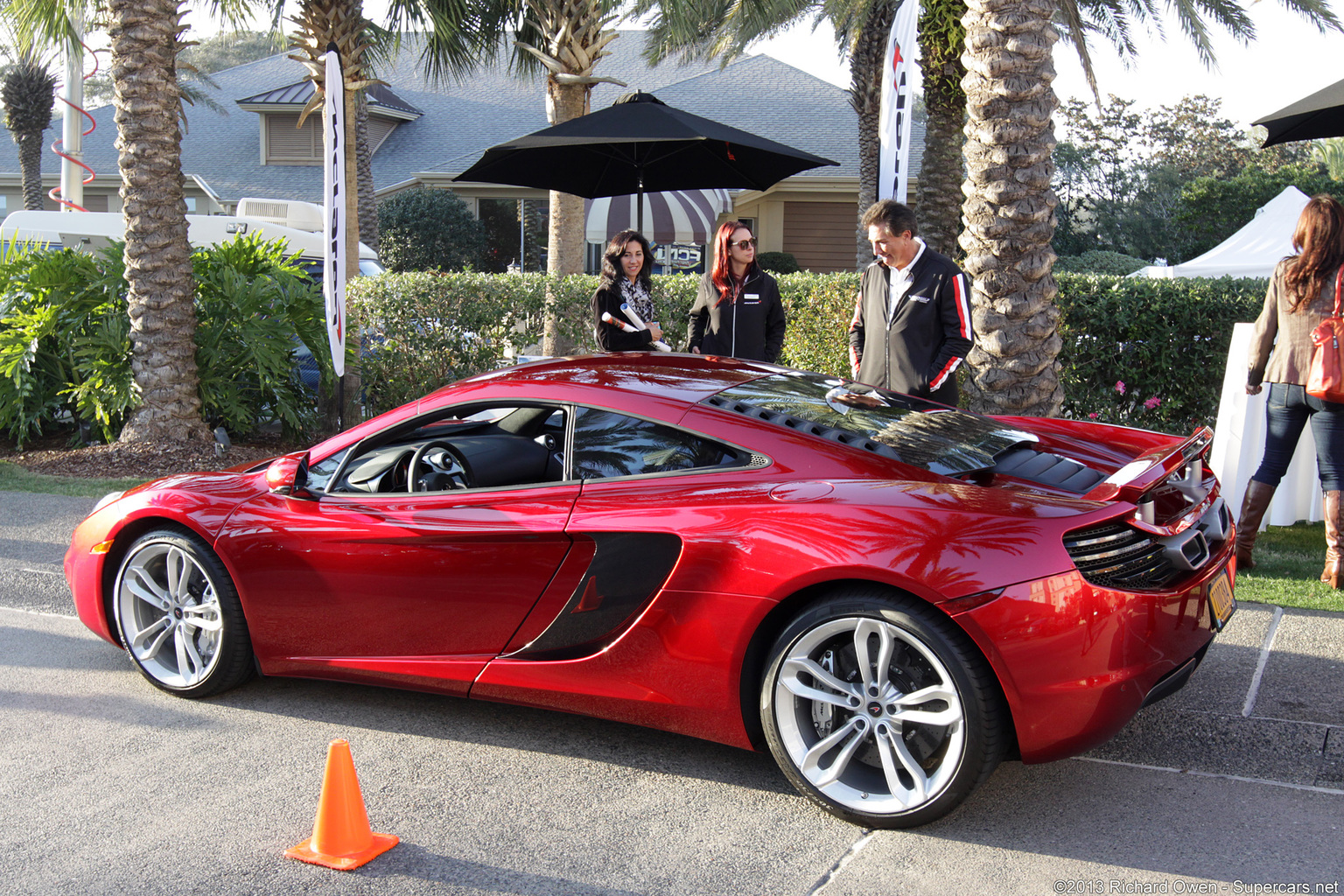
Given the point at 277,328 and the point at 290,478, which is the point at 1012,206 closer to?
the point at 290,478

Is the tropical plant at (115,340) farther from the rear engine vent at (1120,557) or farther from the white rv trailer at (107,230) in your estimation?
the rear engine vent at (1120,557)

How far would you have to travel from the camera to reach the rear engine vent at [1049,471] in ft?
11.3

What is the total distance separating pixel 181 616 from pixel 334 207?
440cm

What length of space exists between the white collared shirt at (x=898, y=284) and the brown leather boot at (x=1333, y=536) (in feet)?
7.26

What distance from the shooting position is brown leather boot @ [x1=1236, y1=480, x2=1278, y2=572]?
17.9 feet

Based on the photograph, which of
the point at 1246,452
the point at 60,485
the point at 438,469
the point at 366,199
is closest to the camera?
the point at 438,469

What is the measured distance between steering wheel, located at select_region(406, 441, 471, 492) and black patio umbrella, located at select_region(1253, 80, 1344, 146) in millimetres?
6029

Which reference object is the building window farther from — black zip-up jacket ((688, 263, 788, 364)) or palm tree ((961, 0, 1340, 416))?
palm tree ((961, 0, 1340, 416))

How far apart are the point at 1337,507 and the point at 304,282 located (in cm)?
873

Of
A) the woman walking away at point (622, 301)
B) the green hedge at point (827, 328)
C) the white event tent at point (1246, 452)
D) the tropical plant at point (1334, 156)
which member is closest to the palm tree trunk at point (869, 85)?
the green hedge at point (827, 328)

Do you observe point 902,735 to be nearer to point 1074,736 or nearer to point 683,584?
point 1074,736

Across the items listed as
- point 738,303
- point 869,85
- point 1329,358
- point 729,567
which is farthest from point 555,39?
point 729,567

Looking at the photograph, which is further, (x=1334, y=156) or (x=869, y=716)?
(x=1334, y=156)

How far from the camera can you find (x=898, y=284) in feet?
18.7
